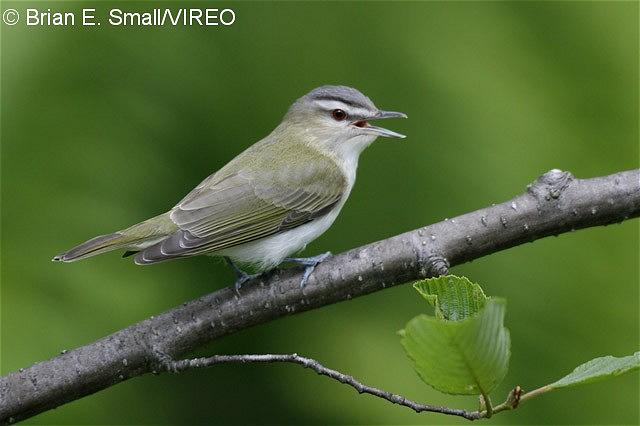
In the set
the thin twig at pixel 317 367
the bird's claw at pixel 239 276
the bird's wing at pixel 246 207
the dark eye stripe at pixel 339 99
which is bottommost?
the thin twig at pixel 317 367

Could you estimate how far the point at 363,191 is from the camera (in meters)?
3.33

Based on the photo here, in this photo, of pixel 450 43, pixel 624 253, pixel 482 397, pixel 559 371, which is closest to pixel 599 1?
pixel 450 43

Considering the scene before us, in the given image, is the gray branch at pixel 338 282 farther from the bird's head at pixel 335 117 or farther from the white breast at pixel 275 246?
the bird's head at pixel 335 117

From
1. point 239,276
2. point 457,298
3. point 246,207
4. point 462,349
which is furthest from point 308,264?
point 462,349

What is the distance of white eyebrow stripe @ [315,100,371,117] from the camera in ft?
10.9

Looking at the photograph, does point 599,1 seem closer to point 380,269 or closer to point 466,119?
point 466,119

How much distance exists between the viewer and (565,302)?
3.08m

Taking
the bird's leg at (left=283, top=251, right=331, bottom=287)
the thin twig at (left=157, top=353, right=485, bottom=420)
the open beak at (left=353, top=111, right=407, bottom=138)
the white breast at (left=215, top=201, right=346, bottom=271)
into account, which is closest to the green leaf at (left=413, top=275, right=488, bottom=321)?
the thin twig at (left=157, top=353, right=485, bottom=420)

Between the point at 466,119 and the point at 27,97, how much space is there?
160 centimetres

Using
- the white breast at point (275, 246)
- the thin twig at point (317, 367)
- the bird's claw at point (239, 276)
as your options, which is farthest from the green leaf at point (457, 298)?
the white breast at point (275, 246)

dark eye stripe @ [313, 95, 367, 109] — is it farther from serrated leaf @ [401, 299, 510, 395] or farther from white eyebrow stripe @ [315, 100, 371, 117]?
serrated leaf @ [401, 299, 510, 395]

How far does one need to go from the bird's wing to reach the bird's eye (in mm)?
334

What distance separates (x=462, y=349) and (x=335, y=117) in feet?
7.28

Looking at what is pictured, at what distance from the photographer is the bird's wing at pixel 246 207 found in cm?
278
